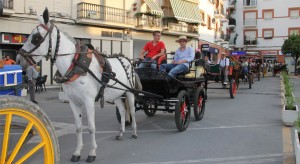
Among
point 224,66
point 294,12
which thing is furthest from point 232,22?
point 224,66

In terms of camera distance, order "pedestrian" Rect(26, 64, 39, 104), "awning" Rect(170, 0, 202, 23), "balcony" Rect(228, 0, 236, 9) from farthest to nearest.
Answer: "balcony" Rect(228, 0, 236, 9) → "awning" Rect(170, 0, 202, 23) → "pedestrian" Rect(26, 64, 39, 104)

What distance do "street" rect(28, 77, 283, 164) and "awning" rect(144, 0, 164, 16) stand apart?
1897 centimetres

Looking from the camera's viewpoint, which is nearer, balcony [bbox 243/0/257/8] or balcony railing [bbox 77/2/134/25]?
balcony railing [bbox 77/2/134/25]

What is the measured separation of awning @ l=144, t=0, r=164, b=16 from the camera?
94.2 feet

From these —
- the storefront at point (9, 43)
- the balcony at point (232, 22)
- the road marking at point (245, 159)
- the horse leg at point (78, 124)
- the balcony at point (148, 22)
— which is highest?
the balcony at point (232, 22)

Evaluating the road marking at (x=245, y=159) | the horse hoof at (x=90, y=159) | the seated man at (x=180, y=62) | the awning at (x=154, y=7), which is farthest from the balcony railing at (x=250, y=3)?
the horse hoof at (x=90, y=159)

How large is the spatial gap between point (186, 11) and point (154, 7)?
19.0ft

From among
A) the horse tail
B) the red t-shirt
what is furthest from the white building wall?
the horse tail

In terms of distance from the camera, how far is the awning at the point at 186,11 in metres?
32.1

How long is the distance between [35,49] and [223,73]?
1104cm

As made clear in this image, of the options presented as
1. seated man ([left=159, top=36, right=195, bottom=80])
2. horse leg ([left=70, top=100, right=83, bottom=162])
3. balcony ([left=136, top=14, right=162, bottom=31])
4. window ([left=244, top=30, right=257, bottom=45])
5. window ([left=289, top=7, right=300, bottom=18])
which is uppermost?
window ([left=289, top=7, right=300, bottom=18])

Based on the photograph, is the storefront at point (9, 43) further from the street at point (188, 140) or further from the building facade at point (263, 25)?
the building facade at point (263, 25)

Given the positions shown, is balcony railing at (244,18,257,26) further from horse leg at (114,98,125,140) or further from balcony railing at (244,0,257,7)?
horse leg at (114,98,125,140)

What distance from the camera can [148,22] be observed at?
29.2 meters
